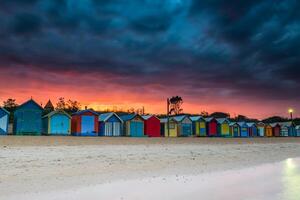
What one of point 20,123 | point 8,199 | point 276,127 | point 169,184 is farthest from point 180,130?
point 8,199

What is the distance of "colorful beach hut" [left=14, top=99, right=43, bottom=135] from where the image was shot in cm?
3900

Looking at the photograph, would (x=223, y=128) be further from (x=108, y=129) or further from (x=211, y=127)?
(x=108, y=129)

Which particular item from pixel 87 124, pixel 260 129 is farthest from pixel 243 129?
pixel 87 124

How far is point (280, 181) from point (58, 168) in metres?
9.95

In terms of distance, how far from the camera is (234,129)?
230 feet

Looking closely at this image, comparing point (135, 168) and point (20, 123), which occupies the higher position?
point (20, 123)

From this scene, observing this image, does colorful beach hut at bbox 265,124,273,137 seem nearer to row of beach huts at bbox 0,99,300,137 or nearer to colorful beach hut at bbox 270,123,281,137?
colorful beach hut at bbox 270,123,281,137

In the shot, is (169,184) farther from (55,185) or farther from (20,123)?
(20,123)

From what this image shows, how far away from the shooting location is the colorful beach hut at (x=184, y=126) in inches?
2239

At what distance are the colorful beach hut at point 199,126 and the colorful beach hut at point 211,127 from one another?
4.51 feet

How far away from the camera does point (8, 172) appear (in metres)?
12.5

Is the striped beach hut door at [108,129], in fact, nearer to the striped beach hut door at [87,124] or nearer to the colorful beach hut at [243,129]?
the striped beach hut door at [87,124]

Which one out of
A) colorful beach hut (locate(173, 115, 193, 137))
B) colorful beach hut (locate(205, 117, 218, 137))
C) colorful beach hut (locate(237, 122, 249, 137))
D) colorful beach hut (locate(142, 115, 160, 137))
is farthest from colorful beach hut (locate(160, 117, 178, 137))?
colorful beach hut (locate(237, 122, 249, 137))

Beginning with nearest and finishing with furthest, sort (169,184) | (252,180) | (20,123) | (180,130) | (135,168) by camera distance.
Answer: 1. (169,184)
2. (252,180)
3. (135,168)
4. (20,123)
5. (180,130)
